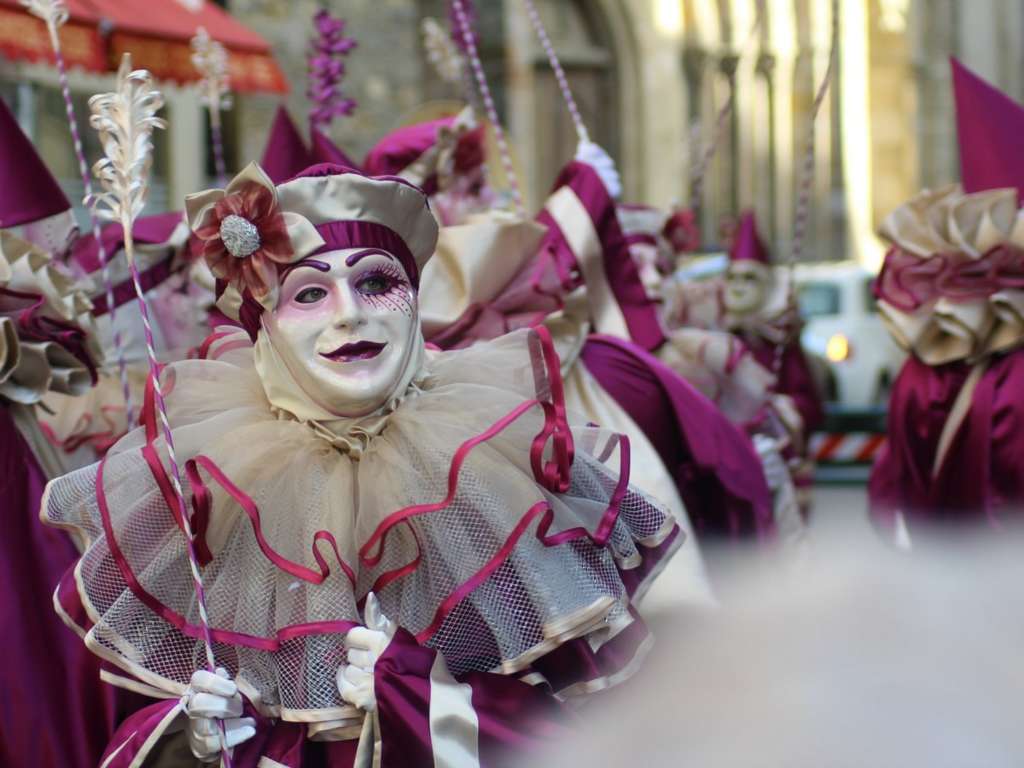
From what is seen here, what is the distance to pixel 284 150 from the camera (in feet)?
13.9

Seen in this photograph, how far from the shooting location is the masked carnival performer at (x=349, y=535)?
2246 mm

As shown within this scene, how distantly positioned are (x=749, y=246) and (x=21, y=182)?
5.48m

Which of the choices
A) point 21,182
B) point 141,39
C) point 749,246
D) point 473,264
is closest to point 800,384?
point 749,246

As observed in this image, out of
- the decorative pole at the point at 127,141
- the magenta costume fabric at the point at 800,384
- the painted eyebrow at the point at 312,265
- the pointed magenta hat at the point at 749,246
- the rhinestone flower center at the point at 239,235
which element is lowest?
the magenta costume fabric at the point at 800,384

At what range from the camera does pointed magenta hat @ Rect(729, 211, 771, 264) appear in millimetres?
8398

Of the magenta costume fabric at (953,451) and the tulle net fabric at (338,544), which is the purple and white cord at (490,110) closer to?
the magenta costume fabric at (953,451)

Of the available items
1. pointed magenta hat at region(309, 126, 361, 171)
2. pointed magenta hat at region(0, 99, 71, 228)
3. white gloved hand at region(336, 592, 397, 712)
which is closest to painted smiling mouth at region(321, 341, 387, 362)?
white gloved hand at region(336, 592, 397, 712)

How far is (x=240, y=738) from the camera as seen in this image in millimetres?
2209

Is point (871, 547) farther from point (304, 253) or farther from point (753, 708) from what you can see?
point (304, 253)

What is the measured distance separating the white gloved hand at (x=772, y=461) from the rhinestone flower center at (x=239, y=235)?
320 cm

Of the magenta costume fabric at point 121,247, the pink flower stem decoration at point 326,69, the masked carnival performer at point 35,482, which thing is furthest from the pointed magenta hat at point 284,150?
the masked carnival performer at point 35,482

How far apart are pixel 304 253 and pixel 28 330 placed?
4.20 ft

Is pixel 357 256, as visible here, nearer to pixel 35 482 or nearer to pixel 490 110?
pixel 35 482

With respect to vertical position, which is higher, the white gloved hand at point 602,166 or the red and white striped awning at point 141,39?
the red and white striped awning at point 141,39
